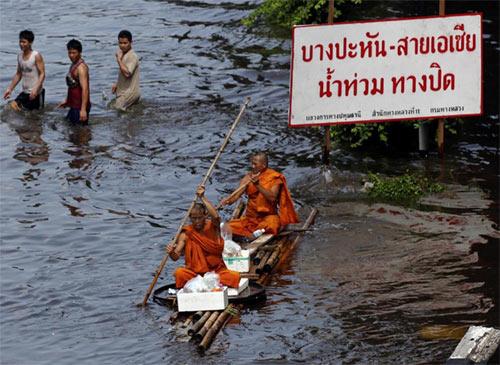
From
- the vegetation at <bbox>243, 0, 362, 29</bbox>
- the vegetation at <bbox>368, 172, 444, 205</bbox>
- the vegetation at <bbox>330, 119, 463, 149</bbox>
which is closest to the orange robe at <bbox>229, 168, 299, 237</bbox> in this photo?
the vegetation at <bbox>368, 172, 444, 205</bbox>

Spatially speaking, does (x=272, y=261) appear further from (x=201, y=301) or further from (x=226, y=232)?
(x=201, y=301)

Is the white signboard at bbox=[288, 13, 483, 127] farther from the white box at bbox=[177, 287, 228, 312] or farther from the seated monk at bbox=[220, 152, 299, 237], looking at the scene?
the white box at bbox=[177, 287, 228, 312]

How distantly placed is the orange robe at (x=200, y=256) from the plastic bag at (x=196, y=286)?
273mm

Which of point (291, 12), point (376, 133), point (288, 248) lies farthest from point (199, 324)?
point (291, 12)

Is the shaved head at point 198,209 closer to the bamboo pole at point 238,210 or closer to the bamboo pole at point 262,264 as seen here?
the bamboo pole at point 262,264

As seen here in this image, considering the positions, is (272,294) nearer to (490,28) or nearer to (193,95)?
(193,95)

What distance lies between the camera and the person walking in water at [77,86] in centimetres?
1861

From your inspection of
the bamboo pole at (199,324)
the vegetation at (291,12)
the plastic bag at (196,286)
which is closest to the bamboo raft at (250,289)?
the bamboo pole at (199,324)

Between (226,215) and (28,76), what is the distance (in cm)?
600

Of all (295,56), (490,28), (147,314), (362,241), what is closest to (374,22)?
(295,56)

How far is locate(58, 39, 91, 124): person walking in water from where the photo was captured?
18609 millimetres

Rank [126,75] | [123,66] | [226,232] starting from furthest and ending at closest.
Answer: [126,75], [123,66], [226,232]

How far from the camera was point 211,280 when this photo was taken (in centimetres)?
1174

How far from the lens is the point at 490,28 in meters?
22.8
